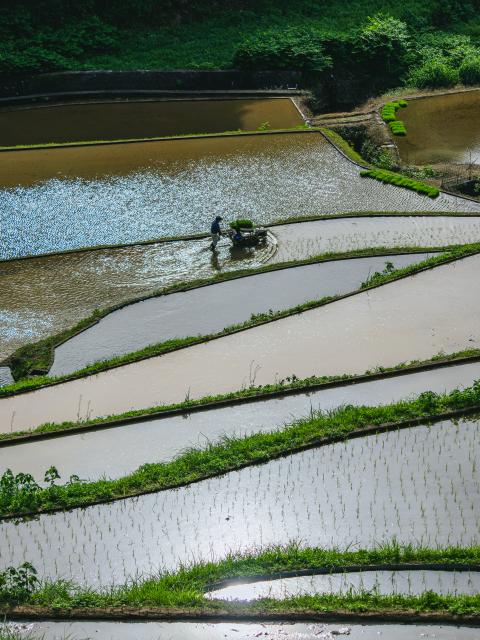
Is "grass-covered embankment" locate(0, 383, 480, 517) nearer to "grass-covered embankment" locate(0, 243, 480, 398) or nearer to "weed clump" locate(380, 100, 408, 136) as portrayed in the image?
"grass-covered embankment" locate(0, 243, 480, 398)

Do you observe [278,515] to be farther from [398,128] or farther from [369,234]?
[398,128]

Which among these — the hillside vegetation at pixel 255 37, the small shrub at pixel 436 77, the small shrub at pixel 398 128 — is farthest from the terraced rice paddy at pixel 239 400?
the small shrub at pixel 436 77

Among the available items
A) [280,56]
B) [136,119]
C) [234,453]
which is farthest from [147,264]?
[280,56]

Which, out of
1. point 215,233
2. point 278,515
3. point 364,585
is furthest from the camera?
point 215,233

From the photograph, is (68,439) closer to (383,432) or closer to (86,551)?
(86,551)

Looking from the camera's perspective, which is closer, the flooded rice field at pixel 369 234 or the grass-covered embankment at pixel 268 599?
the grass-covered embankment at pixel 268 599

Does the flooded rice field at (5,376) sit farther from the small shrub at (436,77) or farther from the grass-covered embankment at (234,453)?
the small shrub at (436,77)
